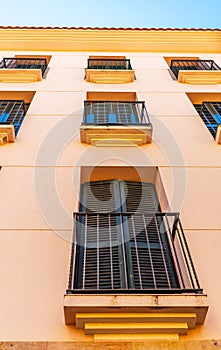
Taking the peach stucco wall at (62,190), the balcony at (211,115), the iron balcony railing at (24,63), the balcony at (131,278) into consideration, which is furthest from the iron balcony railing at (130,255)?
the iron balcony railing at (24,63)

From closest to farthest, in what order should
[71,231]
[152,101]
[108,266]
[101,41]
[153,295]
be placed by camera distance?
1. [153,295]
2. [108,266]
3. [71,231]
4. [152,101]
5. [101,41]

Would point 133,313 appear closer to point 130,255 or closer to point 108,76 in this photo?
point 130,255

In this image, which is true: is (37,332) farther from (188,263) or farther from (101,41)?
(101,41)

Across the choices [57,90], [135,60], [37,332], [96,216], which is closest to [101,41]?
[135,60]

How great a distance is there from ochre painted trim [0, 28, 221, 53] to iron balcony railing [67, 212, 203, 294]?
36.9ft

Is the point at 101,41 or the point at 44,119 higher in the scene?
the point at 101,41

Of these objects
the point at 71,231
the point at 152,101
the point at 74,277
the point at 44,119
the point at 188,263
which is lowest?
the point at 74,277

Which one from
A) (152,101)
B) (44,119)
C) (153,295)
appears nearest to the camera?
(153,295)

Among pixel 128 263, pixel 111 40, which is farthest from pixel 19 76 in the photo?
pixel 128 263

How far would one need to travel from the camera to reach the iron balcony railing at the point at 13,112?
8919 millimetres

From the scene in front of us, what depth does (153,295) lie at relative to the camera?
4.03 m

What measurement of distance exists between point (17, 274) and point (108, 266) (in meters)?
1.23

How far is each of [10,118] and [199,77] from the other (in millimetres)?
6175

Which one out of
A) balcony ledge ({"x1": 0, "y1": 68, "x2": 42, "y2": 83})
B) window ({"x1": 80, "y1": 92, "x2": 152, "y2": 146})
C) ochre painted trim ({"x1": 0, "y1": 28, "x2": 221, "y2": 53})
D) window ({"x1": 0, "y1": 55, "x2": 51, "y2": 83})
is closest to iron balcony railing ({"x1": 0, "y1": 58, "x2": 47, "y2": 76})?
window ({"x1": 0, "y1": 55, "x2": 51, "y2": 83})
